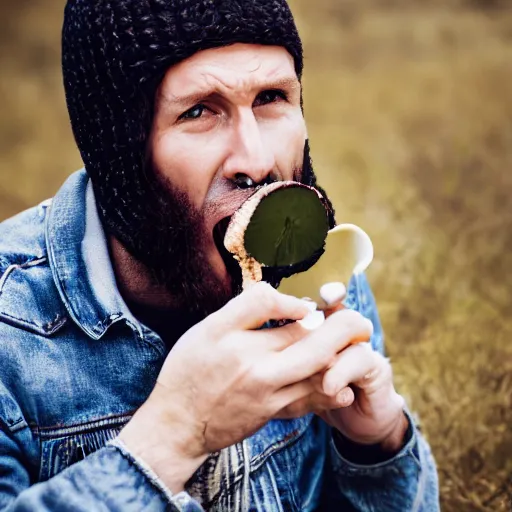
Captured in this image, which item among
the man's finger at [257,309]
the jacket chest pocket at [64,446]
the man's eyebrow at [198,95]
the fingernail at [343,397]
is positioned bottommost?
the jacket chest pocket at [64,446]

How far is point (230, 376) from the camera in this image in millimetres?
1438

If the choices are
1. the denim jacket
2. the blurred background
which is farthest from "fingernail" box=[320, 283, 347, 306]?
the blurred background

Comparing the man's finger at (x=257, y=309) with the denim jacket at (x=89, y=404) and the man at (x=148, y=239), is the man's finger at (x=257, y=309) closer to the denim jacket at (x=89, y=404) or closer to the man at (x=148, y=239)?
the man at (x=148, y=239)

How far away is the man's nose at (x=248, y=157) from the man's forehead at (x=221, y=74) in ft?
0.27

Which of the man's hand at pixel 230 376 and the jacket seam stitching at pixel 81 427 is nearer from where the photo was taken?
the man's hand at pixel 230 376

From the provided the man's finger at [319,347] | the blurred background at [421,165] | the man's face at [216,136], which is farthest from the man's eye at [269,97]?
the blurred background at [421,165]

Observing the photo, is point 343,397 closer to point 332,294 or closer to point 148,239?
point 332,294

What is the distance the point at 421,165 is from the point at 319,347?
14.4 ft

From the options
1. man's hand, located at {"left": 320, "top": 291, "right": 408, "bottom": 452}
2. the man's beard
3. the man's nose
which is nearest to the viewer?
man's hand, located at {"left": 320, "top": 291, "right": 408, "bottom": 452}

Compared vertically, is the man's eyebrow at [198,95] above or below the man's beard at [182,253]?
above

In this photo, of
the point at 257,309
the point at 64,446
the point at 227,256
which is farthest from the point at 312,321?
the point at 64,446

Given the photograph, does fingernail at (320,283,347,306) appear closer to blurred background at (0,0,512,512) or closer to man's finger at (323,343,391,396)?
man's finger at (323,343,391,396)

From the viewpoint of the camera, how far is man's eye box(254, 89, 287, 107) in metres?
1.89

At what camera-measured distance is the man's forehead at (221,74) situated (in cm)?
178
